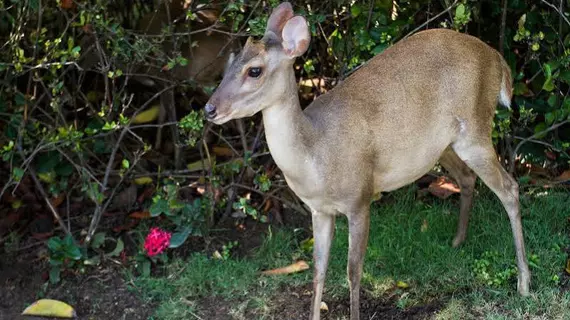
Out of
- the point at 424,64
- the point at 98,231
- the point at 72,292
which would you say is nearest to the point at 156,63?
the point at 98,231

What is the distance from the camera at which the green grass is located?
484cm

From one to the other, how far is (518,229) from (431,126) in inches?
30.3

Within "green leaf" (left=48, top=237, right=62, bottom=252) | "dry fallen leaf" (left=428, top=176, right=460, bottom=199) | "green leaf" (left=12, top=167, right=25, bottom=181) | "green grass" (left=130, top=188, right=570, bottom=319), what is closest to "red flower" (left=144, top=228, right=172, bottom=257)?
"green grass" (left=130, top=188, right=570, bottom=319)

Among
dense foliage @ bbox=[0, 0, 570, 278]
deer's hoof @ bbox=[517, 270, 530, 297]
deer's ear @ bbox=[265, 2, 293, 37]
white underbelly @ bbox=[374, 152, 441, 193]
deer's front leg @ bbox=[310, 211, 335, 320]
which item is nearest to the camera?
deer's ear @ bbox=[265, 2, 293, 37]

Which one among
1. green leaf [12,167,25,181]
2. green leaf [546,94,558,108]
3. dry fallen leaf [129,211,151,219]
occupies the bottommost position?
dry fallen leaf [129,211,151,219]

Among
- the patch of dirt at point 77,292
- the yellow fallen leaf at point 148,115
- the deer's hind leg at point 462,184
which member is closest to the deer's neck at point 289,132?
the deer's hind leg at point 462,184

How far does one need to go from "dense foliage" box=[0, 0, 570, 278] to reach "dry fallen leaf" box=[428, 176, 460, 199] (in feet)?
1.19

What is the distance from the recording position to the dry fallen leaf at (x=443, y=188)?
586 cm

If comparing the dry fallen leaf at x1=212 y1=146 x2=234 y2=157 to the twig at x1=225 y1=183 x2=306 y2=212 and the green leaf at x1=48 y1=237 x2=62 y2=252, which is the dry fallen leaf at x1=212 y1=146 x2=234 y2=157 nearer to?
the twig at x1=225 y1=183 x2=306 y2=212

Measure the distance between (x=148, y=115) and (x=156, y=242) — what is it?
1.12m

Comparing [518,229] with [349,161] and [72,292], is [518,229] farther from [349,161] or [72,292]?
[72,292]

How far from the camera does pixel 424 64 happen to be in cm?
456

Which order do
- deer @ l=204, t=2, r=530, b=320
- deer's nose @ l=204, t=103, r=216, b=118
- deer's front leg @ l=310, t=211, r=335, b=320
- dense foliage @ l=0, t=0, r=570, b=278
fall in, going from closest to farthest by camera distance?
deer's nose @ l=204, t=103, r=216, b=118
deer @ l=204, t=2, r=530, b=320
deer's front leg @ l=310, t=211, r=335, b=320
dense foliage @ l=0, t=0, r=570, b=278

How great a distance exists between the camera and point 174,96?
245 inches
